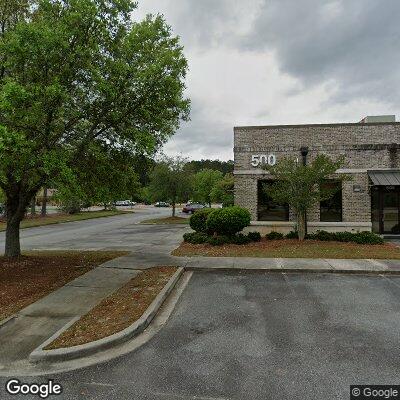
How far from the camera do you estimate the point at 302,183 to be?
46.2 ft

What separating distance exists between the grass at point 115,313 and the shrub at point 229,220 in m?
6.26

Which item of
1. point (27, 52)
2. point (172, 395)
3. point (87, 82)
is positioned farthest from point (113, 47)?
point (172, 395)

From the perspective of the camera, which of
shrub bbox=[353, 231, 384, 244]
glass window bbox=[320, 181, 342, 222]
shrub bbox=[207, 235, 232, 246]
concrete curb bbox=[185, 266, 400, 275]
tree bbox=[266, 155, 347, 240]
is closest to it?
concrete curb bbox=[185, 266, 400, 275]

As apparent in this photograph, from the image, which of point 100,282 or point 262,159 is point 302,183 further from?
point 100,282

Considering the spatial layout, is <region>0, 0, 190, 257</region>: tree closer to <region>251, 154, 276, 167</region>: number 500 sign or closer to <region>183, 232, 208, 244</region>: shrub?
Result: <region>183, 232, 208, 244</region>: shrub

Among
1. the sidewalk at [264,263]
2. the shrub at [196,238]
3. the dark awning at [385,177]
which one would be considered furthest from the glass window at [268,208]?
the sidewalk at [264,263]

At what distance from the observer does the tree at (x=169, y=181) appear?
3416cm

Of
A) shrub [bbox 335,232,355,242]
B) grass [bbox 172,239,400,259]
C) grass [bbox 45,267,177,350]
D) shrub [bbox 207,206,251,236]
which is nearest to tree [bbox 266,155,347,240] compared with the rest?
grass [bbox 172,239,400,259]

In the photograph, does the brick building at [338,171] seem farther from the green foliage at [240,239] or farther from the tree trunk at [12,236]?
the tree trunk at [12,236]

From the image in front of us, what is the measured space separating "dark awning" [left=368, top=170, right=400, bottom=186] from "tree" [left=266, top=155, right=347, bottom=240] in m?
2.21

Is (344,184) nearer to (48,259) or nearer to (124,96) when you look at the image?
(124,96)

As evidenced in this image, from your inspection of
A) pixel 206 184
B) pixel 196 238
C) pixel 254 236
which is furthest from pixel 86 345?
pixel 206 184

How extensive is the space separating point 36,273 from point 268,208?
1109 centimetres

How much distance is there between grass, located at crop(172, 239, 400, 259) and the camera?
38.4 feet
